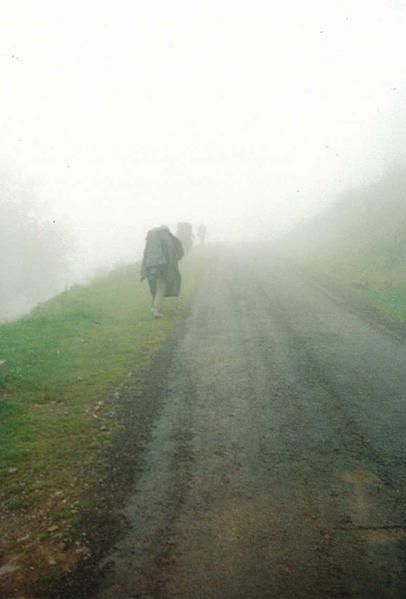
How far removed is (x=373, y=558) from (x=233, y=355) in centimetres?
536

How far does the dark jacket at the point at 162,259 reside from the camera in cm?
1222

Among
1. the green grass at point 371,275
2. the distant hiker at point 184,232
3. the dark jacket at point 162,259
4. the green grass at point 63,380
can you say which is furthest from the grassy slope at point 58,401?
the distant hiker at point 184,232

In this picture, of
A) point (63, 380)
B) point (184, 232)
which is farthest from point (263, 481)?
point (184, 232)

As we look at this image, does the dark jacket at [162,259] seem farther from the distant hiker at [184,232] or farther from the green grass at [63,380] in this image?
the distant hiker at [184,232]

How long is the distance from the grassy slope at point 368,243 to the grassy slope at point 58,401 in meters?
7.60

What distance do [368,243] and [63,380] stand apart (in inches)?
931

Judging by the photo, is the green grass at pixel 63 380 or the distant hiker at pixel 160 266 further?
the distant hiker at pixel 160 266

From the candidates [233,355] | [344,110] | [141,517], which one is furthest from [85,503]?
[344,110]

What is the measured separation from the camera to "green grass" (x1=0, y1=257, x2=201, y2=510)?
4637 millimetres

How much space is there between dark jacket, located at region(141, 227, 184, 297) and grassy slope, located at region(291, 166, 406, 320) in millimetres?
6096

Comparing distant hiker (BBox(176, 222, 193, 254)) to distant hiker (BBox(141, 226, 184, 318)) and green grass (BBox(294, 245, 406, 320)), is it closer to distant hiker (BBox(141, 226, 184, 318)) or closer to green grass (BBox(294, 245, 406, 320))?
green grass (BBox(294, 245, 406, 320))

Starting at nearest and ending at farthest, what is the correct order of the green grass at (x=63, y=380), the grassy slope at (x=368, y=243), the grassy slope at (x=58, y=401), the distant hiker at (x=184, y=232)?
1. the grassy slope at (x=58, y=401)
2. the green grass at (x=63, y=380)
3. the grassy slope at (x=368, y=243)
4. the distant hiker at (x=184, y=232)

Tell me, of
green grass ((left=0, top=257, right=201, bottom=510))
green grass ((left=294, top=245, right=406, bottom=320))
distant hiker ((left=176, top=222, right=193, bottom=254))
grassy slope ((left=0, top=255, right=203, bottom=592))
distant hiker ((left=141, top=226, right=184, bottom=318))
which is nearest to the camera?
grassy slope ((left=0, top=255, right=203, bottom=592))

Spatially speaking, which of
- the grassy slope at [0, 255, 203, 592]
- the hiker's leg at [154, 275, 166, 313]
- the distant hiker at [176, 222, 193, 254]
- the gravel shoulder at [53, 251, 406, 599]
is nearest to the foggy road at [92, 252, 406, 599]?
the gravel shoulder at [53, 251, 406, 599]
